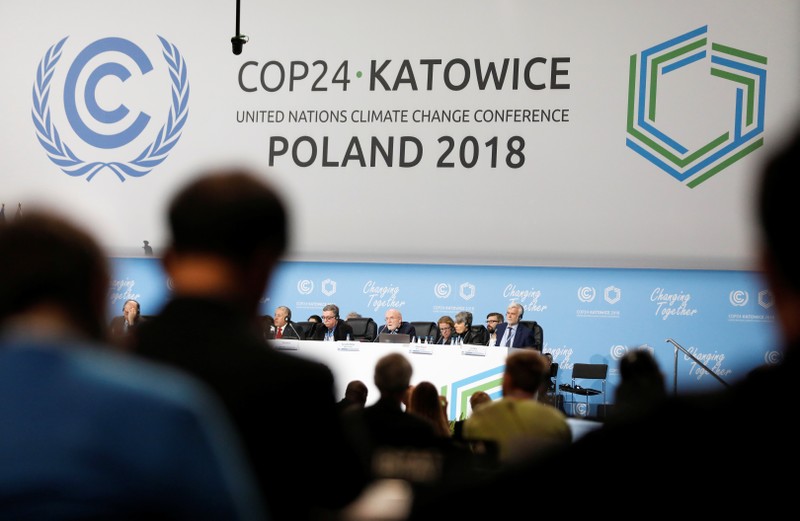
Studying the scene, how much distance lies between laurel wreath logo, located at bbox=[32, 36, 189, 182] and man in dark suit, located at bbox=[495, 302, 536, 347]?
210 inches

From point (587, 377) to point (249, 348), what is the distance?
963 cm

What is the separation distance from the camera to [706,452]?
0.71 meters

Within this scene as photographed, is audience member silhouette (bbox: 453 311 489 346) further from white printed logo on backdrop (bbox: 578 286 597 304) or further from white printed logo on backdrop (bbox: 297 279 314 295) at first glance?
white printed logo on backdrop (bbox: 297 279 314 295)

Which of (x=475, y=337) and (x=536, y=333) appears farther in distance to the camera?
(x=475, y=337)

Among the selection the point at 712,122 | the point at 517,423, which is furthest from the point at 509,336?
the point at 517,423

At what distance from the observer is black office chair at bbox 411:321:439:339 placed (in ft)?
36.0

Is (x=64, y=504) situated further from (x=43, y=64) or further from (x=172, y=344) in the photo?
(x=43, y=64)

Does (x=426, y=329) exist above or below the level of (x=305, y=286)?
below

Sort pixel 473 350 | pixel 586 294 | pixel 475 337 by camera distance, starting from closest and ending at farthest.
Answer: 1. pixel 473 350
2. pixel 475 337
3. pixel 586 294

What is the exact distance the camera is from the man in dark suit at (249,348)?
4.22ft

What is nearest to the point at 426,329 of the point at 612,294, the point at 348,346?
the point at 612,294

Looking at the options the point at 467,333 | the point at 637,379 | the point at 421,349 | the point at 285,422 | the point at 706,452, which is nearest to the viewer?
the point at 706,452

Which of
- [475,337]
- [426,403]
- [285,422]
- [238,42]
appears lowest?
[475,337]

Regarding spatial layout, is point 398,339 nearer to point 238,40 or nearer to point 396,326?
point 396,326
